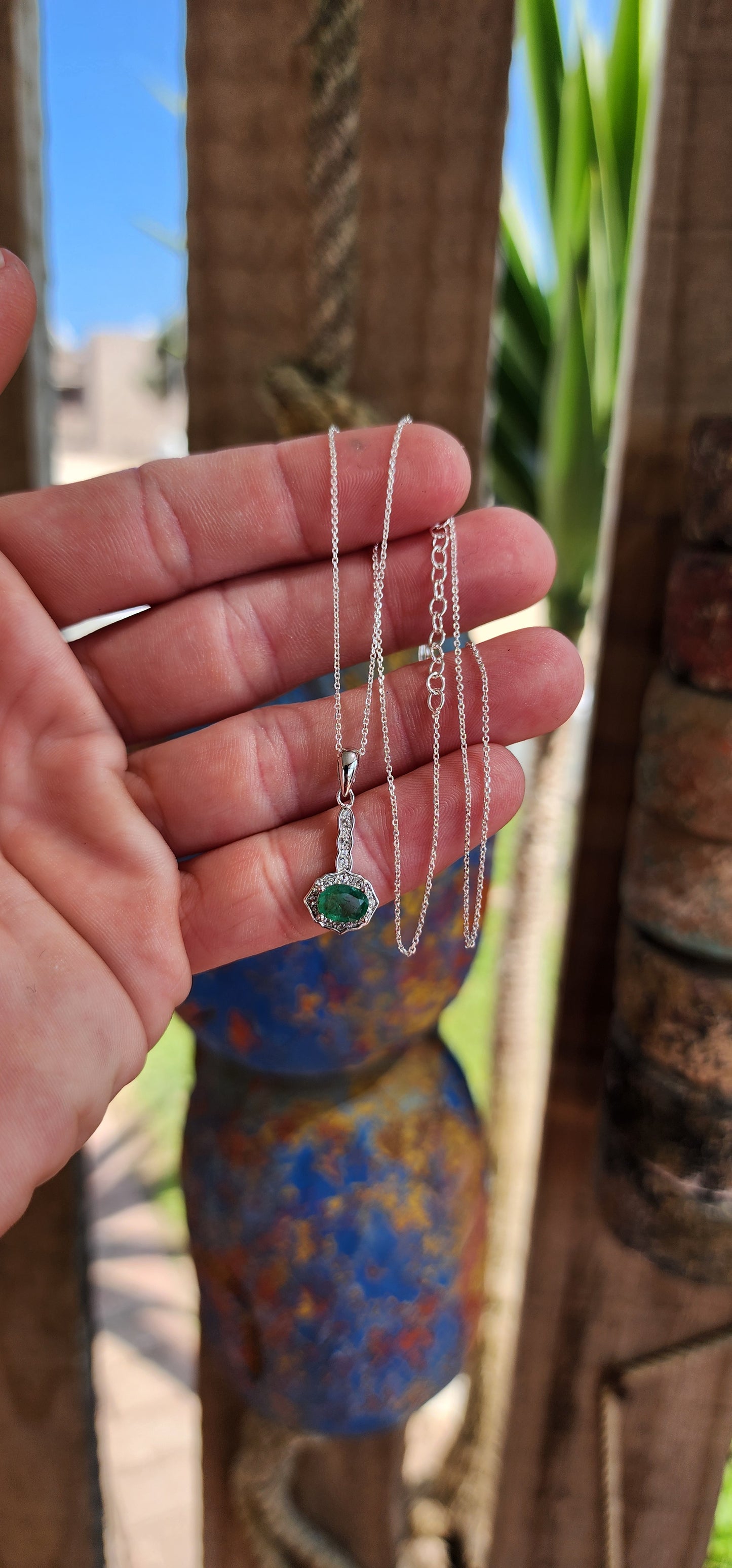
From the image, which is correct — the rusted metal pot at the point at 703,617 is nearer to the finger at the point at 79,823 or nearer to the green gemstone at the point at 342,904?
the green gemstone at the point at 342,904

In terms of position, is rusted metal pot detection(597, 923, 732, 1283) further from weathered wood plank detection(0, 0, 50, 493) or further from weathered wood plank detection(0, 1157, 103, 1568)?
weathered wood plank detection(0, 0, 50, 493)

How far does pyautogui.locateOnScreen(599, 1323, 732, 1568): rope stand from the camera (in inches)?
39.3

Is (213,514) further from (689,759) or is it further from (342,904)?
(689,759)

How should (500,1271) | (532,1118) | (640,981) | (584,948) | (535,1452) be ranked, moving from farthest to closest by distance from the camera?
(532,1118) < (500,1271) < (535,1452) < (584,948) < (640,981)

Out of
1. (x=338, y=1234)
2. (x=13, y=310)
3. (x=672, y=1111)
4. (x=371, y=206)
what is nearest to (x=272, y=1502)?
(x=338, y=1234)

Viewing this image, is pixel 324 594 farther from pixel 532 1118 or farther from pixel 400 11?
pixel 532 1118

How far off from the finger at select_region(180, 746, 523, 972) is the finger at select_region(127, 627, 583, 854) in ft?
0.06

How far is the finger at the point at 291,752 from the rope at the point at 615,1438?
73cm

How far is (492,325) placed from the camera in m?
0.82

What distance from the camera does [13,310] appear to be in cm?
56

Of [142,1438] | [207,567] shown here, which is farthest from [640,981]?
[142,1438]

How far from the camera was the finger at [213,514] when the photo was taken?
2.02 ft

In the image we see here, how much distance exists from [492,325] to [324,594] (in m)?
0.33

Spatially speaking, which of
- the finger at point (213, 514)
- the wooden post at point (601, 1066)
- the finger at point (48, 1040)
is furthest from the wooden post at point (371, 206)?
the finger at point (48, 1040)
